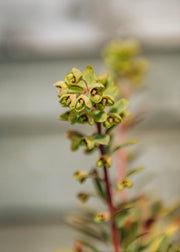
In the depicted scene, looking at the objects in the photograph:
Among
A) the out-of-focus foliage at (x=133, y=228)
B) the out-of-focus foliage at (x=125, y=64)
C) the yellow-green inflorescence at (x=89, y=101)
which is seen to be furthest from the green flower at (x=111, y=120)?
the out-of-focus foliage at (x=125, y=64)

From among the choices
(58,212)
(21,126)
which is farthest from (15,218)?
(21,126)

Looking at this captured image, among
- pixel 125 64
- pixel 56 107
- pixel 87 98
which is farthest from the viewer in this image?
pixel 56 107

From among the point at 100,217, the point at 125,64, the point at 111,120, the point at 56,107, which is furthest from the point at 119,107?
the point at 56,107

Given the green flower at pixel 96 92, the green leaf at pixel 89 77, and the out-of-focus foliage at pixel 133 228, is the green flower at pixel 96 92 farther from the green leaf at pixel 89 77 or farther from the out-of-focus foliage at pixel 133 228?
the out-of-focus foliage at pixel 133 228

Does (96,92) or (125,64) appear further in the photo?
(125,64)

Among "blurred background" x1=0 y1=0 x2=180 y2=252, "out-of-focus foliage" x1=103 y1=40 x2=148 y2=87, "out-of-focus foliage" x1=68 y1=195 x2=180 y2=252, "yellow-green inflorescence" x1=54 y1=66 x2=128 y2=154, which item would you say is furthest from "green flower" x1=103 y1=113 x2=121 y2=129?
"blurred background" x1=0 y1=0 x2=180 y2=252

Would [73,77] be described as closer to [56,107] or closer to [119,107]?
[119,107]
